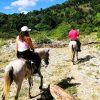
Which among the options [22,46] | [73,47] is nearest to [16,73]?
[22,46]

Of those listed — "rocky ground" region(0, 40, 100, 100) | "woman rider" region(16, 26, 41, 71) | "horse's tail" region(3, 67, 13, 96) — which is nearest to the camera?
"horse's tail" region(3, 67, 13, 96)

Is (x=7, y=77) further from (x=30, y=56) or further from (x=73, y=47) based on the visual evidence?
(x=73, y=47)

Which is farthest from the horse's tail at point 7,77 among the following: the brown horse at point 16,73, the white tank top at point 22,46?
the white tank top at point 22,46

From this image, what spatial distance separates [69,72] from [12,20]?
183ft

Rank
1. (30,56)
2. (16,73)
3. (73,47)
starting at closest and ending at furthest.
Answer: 1. (16,73)
2. (30,56)
3. (73,47)

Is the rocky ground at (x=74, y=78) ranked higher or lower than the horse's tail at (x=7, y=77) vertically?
lower

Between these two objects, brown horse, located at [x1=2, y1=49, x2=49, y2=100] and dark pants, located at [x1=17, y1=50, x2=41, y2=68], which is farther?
dark pants, located at [x1=17, y1=50, x2=41, y2=68]

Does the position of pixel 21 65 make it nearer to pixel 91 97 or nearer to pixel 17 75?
pixel 17 75

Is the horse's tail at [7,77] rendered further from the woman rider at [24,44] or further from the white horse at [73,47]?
the white horse at [73,47]

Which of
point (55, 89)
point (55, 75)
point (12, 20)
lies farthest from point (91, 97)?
point (12, 20)

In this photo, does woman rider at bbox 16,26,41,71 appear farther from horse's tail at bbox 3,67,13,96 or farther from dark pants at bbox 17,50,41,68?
horse's tail at bbox 3,67,13,96

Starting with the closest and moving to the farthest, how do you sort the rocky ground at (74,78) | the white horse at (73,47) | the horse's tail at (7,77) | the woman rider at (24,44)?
the horse's tail at (7,77) → the woman rider at (24,44) → the rocky ground at (74,78) → the white horse at (73,47)

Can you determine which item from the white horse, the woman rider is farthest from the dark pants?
the white horse

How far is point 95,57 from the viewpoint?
21906 millimetres
